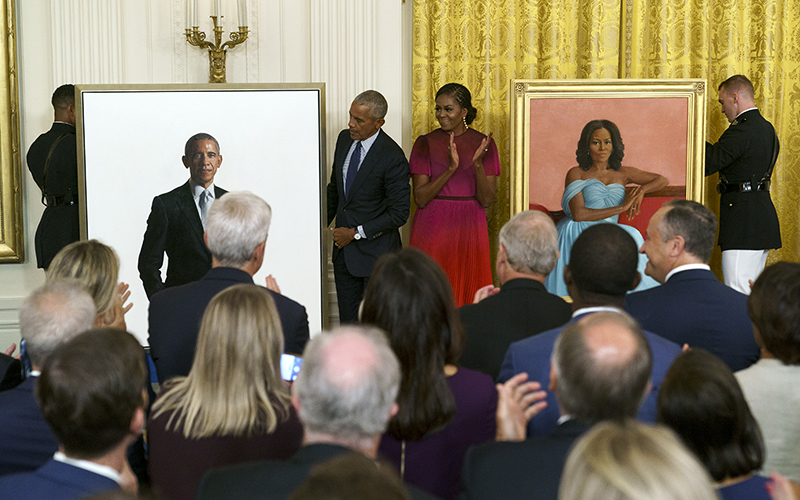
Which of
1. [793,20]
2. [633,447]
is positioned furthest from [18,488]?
[793,20]

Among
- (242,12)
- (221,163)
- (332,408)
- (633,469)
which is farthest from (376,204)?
(633,469)

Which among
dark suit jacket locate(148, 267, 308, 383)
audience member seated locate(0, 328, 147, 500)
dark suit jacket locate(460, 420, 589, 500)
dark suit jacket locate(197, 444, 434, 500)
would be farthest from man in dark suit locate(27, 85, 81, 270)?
dark suit jacket locate(460, 420, 589, 500)

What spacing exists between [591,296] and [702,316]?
59 centimetres

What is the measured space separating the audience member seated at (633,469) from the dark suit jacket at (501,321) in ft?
5.48

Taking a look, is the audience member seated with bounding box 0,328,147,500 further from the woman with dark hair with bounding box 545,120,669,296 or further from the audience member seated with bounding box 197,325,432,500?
the woman with dark hair with bounding box 545,120,669,296

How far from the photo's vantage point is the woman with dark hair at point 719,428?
1801mm

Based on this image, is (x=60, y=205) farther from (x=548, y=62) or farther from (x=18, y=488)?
(x=18, y=488)

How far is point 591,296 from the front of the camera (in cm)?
276

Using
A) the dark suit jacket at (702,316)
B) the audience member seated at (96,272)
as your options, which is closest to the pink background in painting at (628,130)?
the dark suit jacket at (702,316)

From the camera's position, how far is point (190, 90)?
18.6 feet

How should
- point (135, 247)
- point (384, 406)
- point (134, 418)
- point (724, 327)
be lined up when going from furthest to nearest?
1. point (135, 247)
2. point (724, 327)
3. point (134, 418)
4. point (384, 406)

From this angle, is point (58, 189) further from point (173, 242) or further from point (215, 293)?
point (215, 293)

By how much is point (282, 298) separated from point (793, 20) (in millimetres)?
5374

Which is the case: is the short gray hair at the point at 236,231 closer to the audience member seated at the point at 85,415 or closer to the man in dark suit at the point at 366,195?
the audience member seated at the point at 85,415
